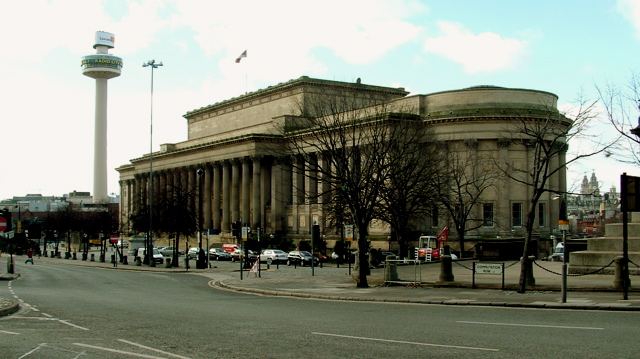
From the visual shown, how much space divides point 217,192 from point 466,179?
54489mm

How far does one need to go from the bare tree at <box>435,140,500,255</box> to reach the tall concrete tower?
12758 centimetres

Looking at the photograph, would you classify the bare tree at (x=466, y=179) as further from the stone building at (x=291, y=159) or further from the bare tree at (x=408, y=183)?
the bare tree at (x=408, y=183)

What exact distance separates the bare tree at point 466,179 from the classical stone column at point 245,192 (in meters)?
35.3

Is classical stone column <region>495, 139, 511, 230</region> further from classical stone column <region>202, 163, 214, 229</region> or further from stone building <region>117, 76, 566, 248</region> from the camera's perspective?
classical stone column <region>202, 163, 214, 229</region>

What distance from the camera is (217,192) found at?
380ft

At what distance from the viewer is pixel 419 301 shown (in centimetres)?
2527

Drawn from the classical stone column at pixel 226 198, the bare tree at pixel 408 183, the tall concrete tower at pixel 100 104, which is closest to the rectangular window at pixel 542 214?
the bare tree at pixel 408 183

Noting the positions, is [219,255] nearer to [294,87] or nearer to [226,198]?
[226,198]

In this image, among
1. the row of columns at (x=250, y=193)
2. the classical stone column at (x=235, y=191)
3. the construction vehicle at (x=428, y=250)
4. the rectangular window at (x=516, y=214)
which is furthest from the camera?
the classical stone column at (x=235, y=191)

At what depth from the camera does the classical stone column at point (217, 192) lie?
115312 millimetres

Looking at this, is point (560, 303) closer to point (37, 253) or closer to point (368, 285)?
point (368, 285)

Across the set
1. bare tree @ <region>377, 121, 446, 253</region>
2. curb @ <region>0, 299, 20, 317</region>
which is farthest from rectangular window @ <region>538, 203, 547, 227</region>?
curb @ <region>0, 299, 20, 317</region>

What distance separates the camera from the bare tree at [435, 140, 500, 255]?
65.5 meters

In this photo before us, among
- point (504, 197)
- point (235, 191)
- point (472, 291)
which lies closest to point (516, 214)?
point (504, 197)
